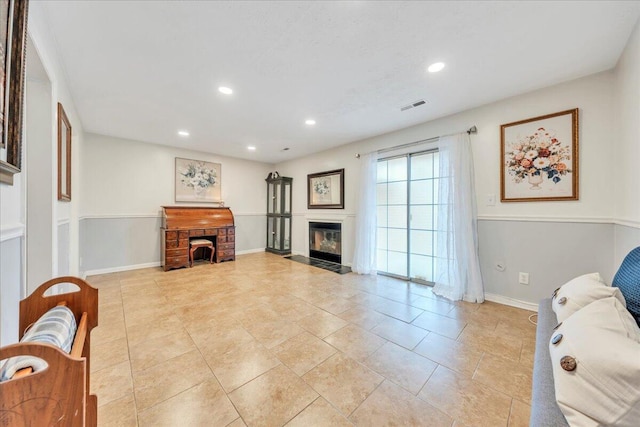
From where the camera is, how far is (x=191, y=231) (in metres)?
4.40

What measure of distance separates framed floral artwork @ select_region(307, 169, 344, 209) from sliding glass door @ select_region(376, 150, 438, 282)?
2.72 feet

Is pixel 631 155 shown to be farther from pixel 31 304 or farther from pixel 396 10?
pixel 31 304

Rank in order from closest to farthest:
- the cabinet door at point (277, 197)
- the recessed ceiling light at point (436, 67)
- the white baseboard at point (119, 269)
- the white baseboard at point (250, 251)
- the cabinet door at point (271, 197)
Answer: the recessed ceiling light at point (436, 67), the white baseboard at point (119, 269), the white baseboard at point (250, 251), the cabinet door at point (277, 197), the cabinet door at point (271, 197)

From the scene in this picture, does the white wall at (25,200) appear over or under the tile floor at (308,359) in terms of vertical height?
over

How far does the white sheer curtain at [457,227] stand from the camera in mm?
2814

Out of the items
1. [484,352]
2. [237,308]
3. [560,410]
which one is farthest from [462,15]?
[237,308]

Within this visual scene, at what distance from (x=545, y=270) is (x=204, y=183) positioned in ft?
18.4

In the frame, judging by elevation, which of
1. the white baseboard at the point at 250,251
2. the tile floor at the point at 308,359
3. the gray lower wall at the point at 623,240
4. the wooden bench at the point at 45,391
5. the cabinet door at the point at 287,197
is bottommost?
the tile floor at the point at 308,359

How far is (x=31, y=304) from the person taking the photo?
980 mm

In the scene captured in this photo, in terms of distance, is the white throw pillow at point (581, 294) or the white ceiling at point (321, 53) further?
the white ceiling at point (321, 53)

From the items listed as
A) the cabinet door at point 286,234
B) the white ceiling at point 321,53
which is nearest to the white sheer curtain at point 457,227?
the white ceiling at point 321,53

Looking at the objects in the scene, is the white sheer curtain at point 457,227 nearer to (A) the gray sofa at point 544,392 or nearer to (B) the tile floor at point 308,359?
(B) the tile floor at point 308,359

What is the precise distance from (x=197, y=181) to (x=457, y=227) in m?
4.79

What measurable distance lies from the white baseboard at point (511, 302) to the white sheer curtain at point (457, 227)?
5.4 inches
